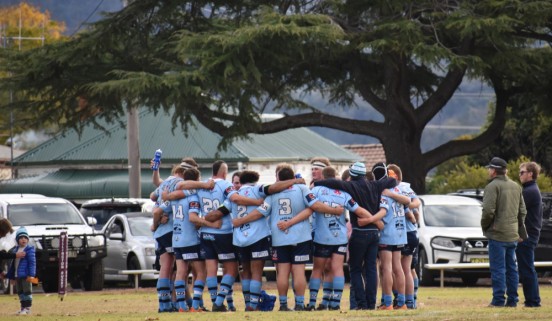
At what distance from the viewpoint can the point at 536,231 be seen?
17.2 metres

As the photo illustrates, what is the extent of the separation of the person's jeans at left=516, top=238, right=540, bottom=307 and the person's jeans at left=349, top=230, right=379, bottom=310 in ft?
6.29

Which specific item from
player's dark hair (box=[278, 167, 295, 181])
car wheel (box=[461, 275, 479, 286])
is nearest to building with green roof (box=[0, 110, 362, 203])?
car wheel (box=[461, 275, 479, 286])

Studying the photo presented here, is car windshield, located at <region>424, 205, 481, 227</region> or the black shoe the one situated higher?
car windshield, located at <region>424, 205, 481, 227</region>

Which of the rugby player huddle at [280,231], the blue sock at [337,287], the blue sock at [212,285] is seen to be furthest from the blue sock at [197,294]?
the blue sock at [337,287]

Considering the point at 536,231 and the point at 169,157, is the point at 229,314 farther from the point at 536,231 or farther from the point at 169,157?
the point at 169,157

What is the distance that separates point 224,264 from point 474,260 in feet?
31.1

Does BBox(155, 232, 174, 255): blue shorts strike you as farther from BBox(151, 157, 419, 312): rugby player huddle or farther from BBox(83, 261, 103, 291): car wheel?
BBox(83, 261, 103, 291): car wheel

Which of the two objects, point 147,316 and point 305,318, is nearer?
point 305,318

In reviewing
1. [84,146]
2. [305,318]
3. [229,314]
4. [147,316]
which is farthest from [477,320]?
[84,146]

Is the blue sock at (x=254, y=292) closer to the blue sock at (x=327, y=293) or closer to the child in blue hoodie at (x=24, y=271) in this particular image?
the blue sock at (x=327, y=293)

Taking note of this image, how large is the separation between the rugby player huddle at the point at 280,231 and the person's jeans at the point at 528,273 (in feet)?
4.84

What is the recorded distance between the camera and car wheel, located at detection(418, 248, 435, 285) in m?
26.1

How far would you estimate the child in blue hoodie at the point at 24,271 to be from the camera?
717 inches

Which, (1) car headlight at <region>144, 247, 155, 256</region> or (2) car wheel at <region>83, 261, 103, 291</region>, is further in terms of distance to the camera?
(1) car headlight at <region>144, 247, 155, 256</region>
